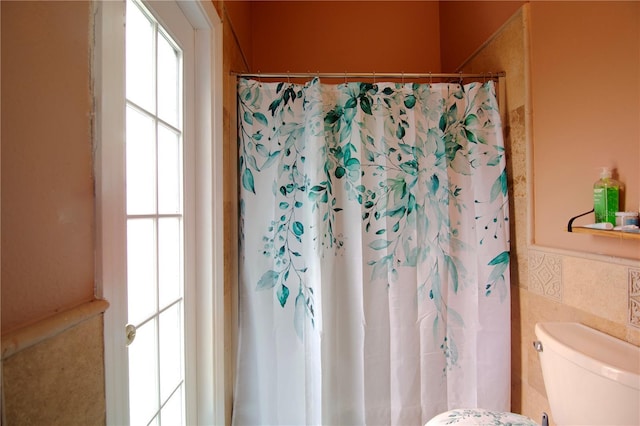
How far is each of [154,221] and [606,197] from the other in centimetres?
134

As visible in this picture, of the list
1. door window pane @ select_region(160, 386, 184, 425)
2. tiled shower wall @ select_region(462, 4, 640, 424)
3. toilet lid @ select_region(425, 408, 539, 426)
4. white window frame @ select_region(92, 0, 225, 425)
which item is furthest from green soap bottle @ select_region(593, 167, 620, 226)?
door window pane @ select_region(160, 386, 184, 425)

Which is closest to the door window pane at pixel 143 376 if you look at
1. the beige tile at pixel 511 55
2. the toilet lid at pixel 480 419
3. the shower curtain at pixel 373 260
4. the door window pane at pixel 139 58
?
the shower curtain at pixel 373 260

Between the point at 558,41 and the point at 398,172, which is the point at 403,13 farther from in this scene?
the point at 398,172

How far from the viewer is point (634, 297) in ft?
2.67

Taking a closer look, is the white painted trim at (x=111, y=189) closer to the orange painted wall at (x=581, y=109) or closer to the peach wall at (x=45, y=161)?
the peach wall at (x=45, y=161)

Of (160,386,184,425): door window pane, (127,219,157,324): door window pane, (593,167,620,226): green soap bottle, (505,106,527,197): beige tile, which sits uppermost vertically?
(505,106,527,197): beige tile

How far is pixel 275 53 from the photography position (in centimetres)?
194

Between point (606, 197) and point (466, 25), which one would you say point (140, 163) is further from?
point (466, 25)

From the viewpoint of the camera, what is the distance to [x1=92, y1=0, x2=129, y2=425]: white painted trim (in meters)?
0.49

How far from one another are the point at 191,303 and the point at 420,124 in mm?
1239

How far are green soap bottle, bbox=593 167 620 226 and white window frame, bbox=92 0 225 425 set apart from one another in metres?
1.28

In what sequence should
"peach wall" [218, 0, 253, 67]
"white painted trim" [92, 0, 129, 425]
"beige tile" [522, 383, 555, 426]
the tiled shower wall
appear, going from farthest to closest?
"peach wall" [218, 0, 253, 67] → "beige tile" [522, 383, 555, 426] → the tiled shower wall → "white painted trim" [92, 0, 129, 425]

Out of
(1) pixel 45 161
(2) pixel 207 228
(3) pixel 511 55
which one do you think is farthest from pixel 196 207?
(3) pixel 511 55

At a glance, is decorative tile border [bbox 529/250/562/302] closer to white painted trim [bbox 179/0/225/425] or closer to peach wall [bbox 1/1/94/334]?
white painted trim [bbox 179/0/225/425]
